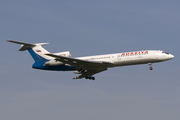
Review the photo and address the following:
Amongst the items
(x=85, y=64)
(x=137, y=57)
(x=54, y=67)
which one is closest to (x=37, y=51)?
(x=54, y=67)

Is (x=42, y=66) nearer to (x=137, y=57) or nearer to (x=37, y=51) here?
(x=37, y=51)

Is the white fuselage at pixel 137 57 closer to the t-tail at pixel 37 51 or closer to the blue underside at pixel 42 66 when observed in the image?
the blue underside at pixel 42 66

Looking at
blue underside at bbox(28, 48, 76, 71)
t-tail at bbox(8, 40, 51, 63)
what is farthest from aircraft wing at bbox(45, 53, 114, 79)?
t-tail at bbox(8, 40, 51, 63)

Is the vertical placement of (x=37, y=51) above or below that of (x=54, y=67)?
above

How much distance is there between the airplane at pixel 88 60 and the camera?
1625 inches

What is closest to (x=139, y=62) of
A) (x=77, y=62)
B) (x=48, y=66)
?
(x=77, y=62)

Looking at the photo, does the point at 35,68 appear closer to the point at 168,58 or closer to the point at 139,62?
the point at 139,62

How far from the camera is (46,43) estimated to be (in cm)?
4594

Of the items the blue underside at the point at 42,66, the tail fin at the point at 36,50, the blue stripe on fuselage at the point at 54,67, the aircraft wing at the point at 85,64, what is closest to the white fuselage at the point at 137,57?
the aircraft wing at the point at 85,64

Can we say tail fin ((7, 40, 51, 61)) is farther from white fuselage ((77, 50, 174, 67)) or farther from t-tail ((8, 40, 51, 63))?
white fuselage ((77, 50, 174, 67))

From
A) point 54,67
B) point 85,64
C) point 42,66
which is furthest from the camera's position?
point 42,66

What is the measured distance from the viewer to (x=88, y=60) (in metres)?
43.2

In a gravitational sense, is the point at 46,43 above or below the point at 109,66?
above

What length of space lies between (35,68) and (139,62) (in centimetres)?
1533
